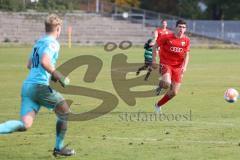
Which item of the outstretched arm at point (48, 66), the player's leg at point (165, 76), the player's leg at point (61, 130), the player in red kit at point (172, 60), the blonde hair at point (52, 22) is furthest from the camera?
the player in red kit at point (172, 60)

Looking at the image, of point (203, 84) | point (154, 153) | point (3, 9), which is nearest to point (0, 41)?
point (3, 9)

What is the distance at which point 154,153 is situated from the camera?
1031 centimetres

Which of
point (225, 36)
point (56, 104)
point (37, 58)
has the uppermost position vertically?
point (37, 58)

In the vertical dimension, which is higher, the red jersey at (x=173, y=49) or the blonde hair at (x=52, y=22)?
the blonde hair at (x=52, y=22)

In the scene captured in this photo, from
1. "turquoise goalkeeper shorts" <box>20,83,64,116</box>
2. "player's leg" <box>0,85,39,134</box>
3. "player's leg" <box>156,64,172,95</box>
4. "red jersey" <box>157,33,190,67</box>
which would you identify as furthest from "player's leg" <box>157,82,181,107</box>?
"player's leg" <box>0,85,39,134</box>

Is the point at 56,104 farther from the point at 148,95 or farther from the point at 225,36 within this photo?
the point at 225,36

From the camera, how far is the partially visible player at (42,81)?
923cm

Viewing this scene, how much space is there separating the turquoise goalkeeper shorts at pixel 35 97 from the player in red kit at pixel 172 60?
5.89 m

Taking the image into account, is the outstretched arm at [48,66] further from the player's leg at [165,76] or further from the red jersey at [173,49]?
Result: the red jersey at [173,49]

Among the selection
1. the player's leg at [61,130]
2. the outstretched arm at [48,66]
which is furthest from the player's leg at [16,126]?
the outstretched arm at [48,66]

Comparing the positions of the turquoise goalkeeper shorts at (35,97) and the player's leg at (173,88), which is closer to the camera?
the turquoise goalkeeper shorts at (35,97)

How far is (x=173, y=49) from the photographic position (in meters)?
15.4

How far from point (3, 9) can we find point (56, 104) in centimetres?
4579

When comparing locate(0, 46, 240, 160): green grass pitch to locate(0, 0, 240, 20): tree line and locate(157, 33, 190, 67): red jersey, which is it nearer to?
locate(157, 33, 190, 67): red jersey
